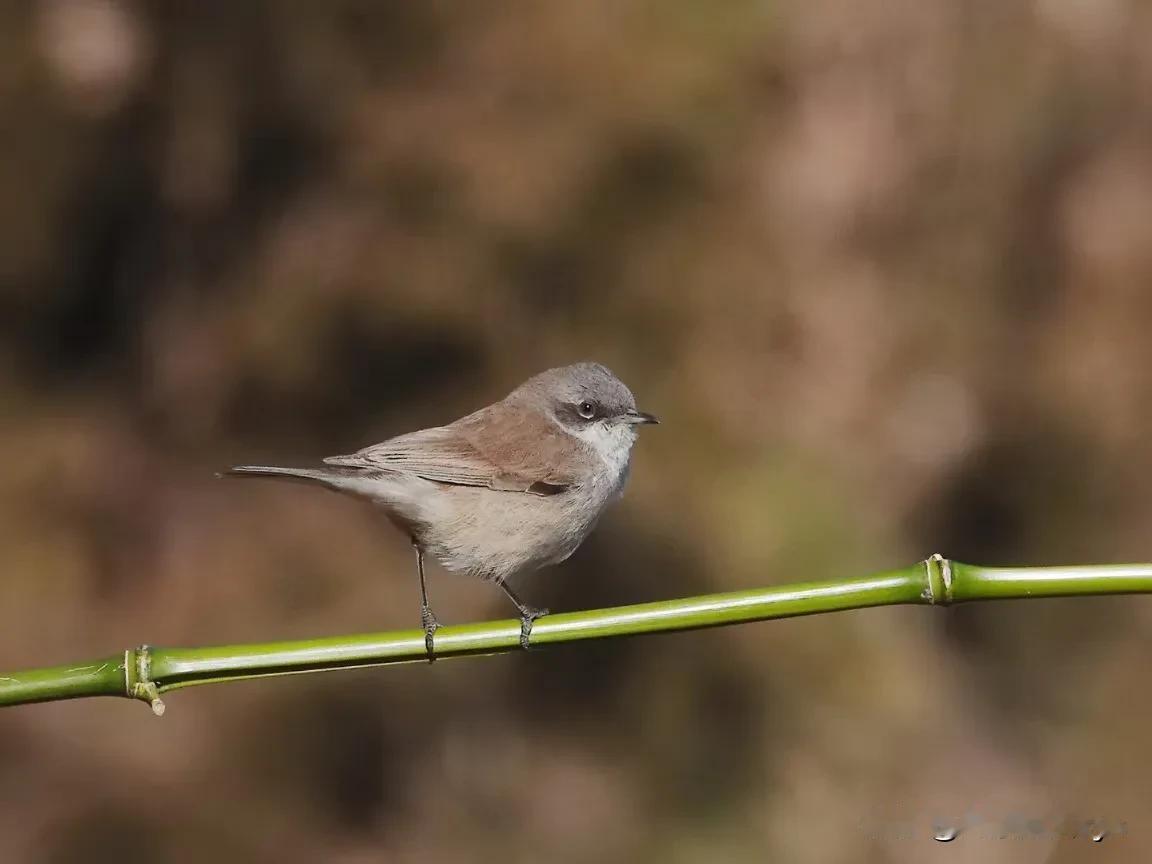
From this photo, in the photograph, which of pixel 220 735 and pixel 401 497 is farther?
pixel 220 735

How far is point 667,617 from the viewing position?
6.24 ft

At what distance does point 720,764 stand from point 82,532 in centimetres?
348

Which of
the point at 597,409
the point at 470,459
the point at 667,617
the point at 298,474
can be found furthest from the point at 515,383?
the point at 667,617

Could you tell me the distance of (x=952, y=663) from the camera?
21.4 feet

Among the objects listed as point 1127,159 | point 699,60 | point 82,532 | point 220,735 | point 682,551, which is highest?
point 699,60

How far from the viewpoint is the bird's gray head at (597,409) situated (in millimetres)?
3477

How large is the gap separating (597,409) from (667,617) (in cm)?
167

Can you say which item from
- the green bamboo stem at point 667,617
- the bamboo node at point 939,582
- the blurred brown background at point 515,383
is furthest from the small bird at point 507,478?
the blurred brown background at point 515,383

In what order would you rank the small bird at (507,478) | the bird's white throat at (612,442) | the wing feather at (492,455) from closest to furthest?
1. the small bird at (507,478)
2. the wing feather at (492,455)
3. the bird's white throat at (612,442)

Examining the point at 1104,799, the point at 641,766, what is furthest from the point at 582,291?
the point at 1104,799

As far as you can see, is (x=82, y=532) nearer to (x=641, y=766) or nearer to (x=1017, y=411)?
(x=641, y=766)

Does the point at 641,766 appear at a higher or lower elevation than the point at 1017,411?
lower

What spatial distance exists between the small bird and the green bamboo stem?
1.01m

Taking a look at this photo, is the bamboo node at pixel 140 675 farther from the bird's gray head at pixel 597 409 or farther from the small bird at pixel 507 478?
the bird's gray head at pixel 597 409
